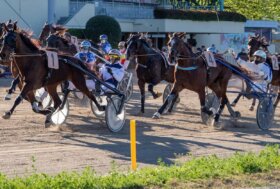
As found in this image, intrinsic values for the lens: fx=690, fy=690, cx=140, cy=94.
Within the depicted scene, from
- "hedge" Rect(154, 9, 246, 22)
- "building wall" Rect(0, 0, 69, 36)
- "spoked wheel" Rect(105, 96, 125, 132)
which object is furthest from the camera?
"hedge" Rect(154, 9, 246, 22)

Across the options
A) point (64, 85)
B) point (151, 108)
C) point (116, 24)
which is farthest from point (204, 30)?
point (64, 85)

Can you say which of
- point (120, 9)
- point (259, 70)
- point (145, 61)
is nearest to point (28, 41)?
point (145, 61)

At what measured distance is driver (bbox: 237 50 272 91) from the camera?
1616cm

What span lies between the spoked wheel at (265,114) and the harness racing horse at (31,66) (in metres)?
4.09

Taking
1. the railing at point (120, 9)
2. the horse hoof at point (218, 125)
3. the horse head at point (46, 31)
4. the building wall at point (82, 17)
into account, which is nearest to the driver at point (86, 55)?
the horse head at point (46, 31)

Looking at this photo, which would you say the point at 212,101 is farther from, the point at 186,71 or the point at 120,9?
the point at 120,9

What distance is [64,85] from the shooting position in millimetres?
15375

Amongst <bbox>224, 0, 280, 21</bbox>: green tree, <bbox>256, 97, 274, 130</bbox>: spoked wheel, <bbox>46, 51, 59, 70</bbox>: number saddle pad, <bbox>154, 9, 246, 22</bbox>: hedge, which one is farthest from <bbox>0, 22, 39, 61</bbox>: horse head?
<bbox>224, 0, 280, 21</bbox>: green tree

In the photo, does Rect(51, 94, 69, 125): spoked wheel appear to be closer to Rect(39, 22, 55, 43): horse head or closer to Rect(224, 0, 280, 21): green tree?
Rect(39, 22, 55, 43): horse head

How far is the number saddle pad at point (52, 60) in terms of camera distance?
1366 cm

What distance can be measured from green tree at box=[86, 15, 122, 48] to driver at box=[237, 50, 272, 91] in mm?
19827

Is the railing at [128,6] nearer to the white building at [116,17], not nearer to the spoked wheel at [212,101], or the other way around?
the white building at [116,17]

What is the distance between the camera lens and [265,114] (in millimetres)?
15352

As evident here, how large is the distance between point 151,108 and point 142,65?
159 cm
